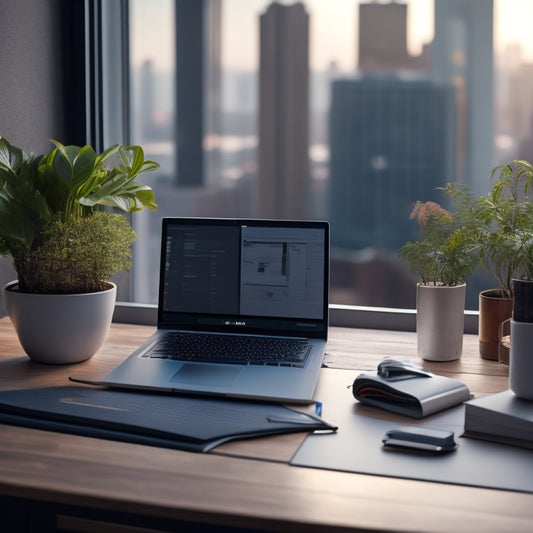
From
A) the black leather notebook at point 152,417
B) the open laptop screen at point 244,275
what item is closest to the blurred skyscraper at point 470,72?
the open laptop screen at point 244,275

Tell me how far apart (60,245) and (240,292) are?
35 cm

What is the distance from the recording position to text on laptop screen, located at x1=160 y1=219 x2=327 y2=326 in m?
1.35

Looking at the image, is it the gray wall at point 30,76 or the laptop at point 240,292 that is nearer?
the laptop at point 240,292

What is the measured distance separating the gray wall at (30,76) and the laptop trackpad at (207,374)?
0.60 meters

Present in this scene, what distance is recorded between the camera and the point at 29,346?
4.14 ft

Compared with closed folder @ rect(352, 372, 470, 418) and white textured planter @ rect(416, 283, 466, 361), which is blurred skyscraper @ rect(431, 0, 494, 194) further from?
closed folder @ rect(352, 372, 470, 418)

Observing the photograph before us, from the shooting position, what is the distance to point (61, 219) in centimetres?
126

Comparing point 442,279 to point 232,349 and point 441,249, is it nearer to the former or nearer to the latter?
point 441,249

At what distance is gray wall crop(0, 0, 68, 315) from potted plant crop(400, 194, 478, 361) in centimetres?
91

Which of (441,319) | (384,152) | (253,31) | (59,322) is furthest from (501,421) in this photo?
(253,31)

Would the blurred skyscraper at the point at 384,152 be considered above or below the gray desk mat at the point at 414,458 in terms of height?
above

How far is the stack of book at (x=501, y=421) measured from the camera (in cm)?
92

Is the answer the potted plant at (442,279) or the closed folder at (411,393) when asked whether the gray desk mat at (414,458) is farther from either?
the potted plant at (442,279)

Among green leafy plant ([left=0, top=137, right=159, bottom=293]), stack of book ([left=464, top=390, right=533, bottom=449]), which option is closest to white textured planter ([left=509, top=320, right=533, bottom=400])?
stack of book ([left=464, top=390, right=533, bottom=449])
